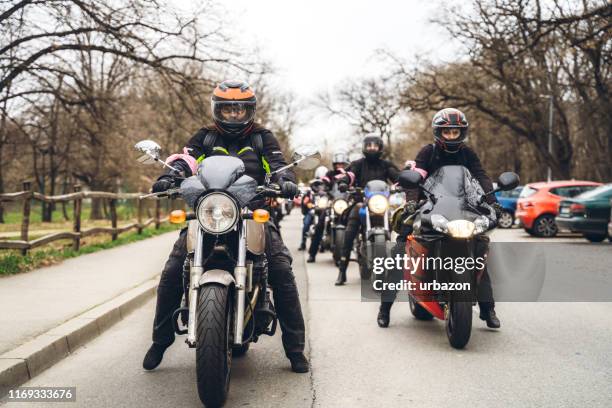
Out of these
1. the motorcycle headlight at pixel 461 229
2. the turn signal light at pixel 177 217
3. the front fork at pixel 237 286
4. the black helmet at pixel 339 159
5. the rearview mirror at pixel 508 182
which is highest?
the black helmet at pixel 339 159

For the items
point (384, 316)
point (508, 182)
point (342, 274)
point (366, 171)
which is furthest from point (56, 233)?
point (508, 182)

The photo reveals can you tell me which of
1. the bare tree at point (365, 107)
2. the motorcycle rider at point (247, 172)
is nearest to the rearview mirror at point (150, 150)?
the motorcycle rider at point (247, 172)

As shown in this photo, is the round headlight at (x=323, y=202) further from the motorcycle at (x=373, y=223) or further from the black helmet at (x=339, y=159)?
the motorcycle at (x=373, y=223)

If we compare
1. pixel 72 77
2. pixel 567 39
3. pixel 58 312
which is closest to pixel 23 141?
pixel 72 77

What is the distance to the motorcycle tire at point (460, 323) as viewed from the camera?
5.72m

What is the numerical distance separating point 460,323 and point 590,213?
496 inches

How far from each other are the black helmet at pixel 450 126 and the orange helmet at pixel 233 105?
1.95 m

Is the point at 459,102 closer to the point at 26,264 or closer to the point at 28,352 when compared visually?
the point at 26,264

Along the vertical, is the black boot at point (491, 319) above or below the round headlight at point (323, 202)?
below

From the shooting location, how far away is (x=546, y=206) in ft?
68.0

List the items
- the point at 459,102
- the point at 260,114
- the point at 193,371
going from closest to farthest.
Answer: the point at 193,371 → the point at 459,102 → the point at 260,114

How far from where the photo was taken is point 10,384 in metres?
4.76

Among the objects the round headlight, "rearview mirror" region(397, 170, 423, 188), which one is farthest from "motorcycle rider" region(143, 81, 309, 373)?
the round headlight

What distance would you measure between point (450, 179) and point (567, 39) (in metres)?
12.6
